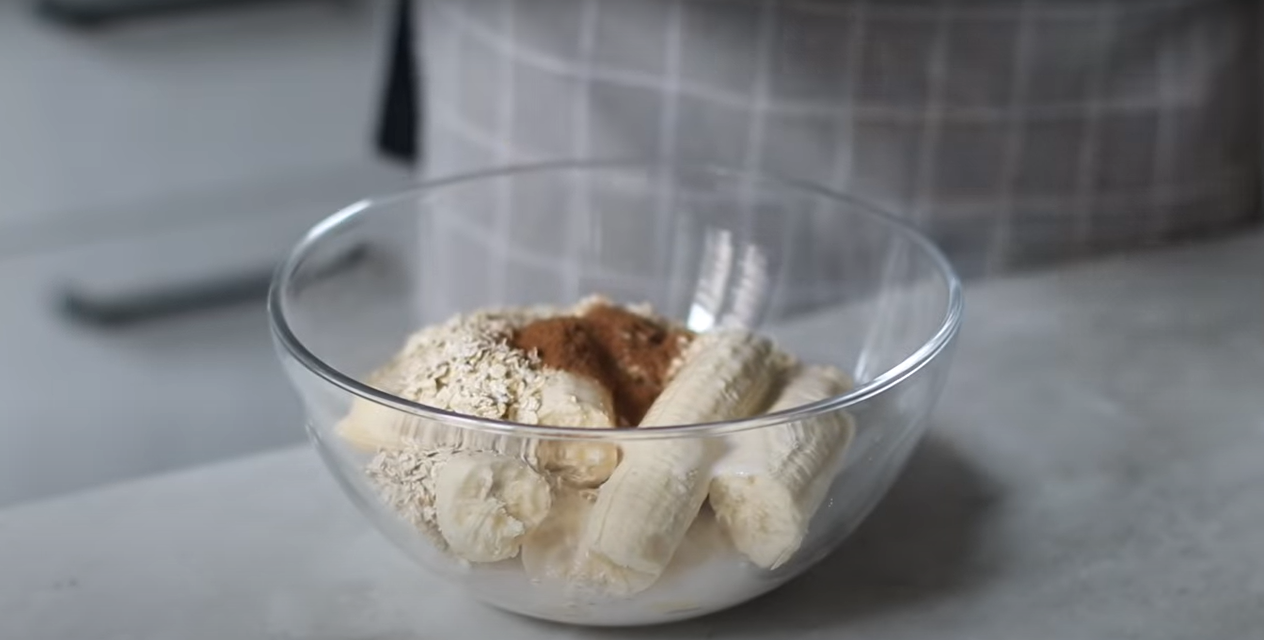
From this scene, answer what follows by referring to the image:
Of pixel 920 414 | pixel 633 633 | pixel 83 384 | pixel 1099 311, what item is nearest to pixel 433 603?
pixel 633 633

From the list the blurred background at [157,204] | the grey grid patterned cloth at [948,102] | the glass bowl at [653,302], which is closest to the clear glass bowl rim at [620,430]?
the glass bowl at [653,302]

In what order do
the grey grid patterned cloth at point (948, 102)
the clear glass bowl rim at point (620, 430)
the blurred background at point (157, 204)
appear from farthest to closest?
the blurred background at point (157, 204)
the grey grid patterned cloth at point (948, 102)
the clear glass bowl rim at point (620, 430)

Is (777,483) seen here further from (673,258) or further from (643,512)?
(673,258)

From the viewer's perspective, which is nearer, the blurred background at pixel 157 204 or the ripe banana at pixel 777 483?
the ripe banana at pixel 777 483

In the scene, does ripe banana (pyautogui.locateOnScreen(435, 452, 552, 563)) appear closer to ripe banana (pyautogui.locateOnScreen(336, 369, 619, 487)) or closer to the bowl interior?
ripe banana (pyautogui.locateOnScreen(336, 369, 619, 487))

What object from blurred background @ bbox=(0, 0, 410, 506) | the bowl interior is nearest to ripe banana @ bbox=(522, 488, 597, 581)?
the bowl interior

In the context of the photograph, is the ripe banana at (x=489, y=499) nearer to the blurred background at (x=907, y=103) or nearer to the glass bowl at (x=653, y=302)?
the glass bowl at (x=653, y=302)
